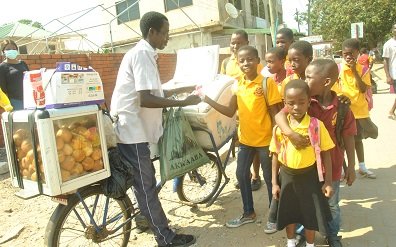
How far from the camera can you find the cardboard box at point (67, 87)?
227 centimetres

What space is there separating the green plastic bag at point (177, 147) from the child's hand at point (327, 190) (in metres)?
1.18

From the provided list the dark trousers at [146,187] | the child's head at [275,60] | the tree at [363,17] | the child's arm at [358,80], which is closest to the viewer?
the dark trousers at [146,187]

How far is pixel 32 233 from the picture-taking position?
3.53m

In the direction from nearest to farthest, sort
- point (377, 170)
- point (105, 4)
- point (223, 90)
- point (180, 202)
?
point (223, 90), point (180, 202), point (377, 170), point (105, 4)

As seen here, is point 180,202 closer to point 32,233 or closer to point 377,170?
point 32,233

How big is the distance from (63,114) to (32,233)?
189 cm

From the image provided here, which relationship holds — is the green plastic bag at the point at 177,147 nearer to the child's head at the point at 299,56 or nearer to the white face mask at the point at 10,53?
the child's head at the point at 299,56

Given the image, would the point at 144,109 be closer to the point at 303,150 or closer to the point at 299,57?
the point at 303,150

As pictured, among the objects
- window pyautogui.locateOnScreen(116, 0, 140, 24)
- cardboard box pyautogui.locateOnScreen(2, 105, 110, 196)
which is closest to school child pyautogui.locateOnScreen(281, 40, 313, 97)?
cardboard box pyautogui.locateOnScreen(2, 105, 110, 196)

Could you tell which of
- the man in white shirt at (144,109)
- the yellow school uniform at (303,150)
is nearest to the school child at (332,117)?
the yellow school uniform at (303,150)

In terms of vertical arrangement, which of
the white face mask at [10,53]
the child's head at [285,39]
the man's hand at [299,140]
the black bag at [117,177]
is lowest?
the black bag at [117,177]

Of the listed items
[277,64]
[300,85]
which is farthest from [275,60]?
[300,85]

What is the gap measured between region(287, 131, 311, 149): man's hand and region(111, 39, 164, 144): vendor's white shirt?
1.03 meters

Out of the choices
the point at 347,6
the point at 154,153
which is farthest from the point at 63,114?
the point at 347,6
